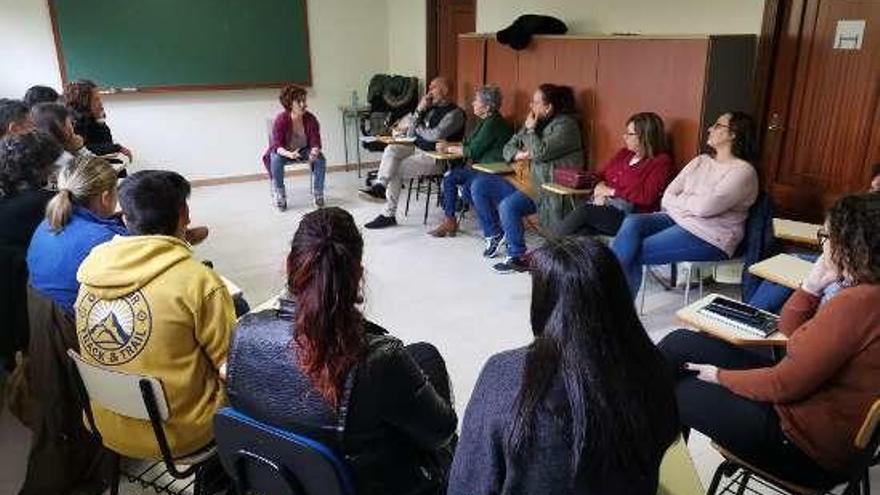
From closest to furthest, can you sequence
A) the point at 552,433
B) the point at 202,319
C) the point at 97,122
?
the point at 552,433, the point at 202,319, the point at 97,122

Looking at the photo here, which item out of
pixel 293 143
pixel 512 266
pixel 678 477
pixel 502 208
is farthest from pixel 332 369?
pixel 293 143

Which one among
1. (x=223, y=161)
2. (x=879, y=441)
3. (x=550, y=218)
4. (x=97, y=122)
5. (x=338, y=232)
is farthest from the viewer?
(x=223, y=161)

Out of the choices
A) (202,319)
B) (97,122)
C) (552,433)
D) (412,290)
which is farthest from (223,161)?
(552,433)

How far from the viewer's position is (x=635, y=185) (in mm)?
3834

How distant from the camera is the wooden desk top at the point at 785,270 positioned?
2500 millimetres

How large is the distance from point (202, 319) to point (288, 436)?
507 mm

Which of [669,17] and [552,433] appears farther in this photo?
[669,17]

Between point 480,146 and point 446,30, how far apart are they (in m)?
2.17

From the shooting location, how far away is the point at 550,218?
436 centimetres

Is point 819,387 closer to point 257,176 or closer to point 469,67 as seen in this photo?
point 469,67

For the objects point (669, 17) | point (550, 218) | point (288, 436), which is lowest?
point (550, 218)

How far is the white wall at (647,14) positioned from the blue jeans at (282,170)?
201cm

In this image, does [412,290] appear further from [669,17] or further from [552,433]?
[552,433]

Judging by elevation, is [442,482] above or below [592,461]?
below
